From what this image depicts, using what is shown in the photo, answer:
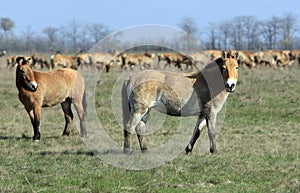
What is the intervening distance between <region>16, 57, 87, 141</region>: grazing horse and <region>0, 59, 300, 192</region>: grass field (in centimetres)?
49

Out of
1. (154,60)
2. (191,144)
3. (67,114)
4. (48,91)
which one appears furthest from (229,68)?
(154,60)

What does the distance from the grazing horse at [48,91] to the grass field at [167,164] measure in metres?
0.49

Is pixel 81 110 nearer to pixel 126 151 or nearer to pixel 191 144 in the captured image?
pixel 126 151

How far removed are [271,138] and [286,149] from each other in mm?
1511

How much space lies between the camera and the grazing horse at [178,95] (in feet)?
34.9

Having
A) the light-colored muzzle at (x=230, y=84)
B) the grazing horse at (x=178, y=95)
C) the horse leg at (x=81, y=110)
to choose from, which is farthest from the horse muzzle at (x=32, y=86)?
the light-colored muzzle at (x=230, y=84)

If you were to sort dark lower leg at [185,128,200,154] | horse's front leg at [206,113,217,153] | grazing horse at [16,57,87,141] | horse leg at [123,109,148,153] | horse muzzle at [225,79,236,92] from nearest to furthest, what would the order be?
1. horse muzzle at [225,79,236,92]
2. horse leg at [123,109,148,153]
3. horse's front leg at [206,113,217,153]
4. dark lower leg at [185,128,200,154]
5. grazing horse at [16,57,87,141]

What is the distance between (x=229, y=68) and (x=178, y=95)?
1.06 m

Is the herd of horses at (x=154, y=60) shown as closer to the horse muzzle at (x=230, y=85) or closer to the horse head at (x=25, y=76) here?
the horse head at (x=25, y=76)

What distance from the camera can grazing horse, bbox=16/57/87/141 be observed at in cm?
1264

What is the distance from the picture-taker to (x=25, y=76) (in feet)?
41.3

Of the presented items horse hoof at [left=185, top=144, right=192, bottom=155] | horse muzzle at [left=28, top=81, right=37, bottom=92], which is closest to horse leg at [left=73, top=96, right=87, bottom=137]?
horse muzzle at [left=28, top=81, right=37, bottom=92]

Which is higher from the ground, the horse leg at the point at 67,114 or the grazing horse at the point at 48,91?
the grazing horse at the point at 48,91

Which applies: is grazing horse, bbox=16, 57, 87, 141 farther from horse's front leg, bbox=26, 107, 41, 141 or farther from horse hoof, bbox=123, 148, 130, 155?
horse hoof, bbox=123, 148, 130, 155
